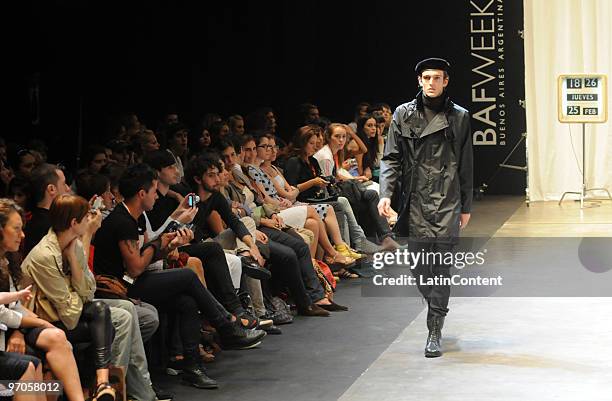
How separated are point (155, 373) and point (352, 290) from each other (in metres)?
2.27

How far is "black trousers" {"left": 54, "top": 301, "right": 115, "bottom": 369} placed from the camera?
4250 millimetres

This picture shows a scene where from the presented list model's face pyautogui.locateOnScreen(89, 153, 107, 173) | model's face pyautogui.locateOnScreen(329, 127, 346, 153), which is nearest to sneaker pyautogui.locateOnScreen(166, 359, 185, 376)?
model's face pyautogui.locateOnScreen(89, 153, 107, 173)

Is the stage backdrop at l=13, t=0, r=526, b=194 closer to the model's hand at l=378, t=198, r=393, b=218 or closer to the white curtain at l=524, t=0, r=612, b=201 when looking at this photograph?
the white curtain at l=524, t=0, r=612, b=201

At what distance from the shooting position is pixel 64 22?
10.1m

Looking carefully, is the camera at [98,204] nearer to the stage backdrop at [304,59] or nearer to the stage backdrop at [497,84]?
the stage backdrop at [304,59]

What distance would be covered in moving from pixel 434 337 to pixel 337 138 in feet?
10.2

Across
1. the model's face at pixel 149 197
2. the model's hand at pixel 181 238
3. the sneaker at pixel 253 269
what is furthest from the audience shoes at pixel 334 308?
the model's face at pixel 149 197

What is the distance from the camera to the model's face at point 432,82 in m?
5.28

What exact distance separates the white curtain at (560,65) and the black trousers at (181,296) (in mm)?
6898

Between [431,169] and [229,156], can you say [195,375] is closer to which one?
[431,169]

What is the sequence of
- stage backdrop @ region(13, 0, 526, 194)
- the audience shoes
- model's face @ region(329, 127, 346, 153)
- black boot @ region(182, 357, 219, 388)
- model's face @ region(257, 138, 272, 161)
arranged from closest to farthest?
black boot @ region(182, 357, 219, 388) → the audience shoes → model's face @ region(257, 138, 272, 161) → model's face @ region(329, 127, 346, 153) → stage backdrop @ region(13, 0, 526, 194)

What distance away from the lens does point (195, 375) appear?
485cm

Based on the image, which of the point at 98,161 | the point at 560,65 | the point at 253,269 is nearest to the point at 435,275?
the point at 253,269

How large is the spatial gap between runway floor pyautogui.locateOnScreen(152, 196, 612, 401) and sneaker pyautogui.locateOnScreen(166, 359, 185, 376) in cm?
8
